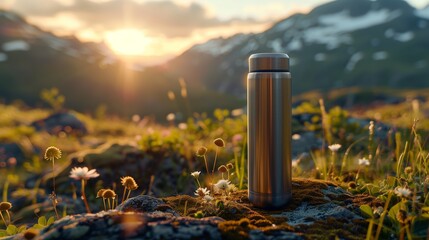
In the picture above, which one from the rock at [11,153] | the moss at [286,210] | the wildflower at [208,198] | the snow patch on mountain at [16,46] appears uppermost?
the snow patch on mountain at [16,46]

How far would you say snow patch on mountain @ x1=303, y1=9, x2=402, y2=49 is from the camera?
481ft

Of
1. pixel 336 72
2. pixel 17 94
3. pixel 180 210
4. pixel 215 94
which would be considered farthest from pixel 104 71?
pixel 336 72

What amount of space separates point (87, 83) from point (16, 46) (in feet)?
80.9

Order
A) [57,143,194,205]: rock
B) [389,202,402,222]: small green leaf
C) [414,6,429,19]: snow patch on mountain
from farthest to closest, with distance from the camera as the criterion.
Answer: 1. [414,6,429,19]: snow patch on mountain
2. [57,143,194,205]: rock
3. [389,202,402,222]: small green leaf

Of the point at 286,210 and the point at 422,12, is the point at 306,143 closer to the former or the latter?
the point at 286,210

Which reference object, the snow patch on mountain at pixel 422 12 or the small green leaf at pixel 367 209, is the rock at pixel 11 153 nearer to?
Answer: the small green leaf at pixel 367 209

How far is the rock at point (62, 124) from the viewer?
13688mm

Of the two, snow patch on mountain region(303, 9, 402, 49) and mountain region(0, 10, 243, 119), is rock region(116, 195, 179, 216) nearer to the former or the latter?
mountain region(0, 10, 243, 119)

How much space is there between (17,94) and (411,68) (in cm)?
8911

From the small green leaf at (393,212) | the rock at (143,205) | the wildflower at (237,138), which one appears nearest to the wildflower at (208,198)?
the rock at (143,205)

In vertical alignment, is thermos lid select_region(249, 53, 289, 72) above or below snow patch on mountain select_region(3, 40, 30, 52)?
below

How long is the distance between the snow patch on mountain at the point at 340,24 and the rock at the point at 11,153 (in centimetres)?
14046

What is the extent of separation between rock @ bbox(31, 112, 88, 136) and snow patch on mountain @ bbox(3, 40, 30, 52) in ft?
206

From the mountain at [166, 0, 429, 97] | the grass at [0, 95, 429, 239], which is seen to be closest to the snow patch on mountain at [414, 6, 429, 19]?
the mountain at [166, 0, 429, 97]
